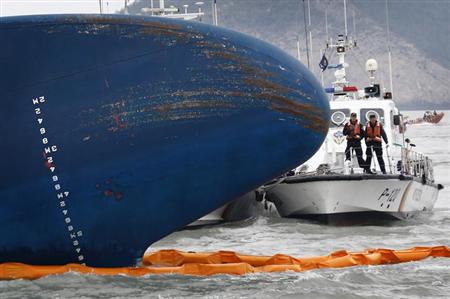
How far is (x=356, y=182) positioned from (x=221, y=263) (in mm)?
8627

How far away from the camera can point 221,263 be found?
42.4ft

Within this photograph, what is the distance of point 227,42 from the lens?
1088cm

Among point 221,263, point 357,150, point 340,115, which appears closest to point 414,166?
point 357,150

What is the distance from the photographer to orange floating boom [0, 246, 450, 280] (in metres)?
11.1

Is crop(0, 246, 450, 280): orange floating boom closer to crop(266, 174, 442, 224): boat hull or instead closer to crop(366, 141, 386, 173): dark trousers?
crop(266, 174, 442, 224): boat hull

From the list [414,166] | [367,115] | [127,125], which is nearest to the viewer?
[127,125]

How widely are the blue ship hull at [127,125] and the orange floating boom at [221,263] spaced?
14cm

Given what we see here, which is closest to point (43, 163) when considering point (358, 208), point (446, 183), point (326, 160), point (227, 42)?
point (227, 42)

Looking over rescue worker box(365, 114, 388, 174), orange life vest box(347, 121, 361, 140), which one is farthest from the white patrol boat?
orange life vest box(347, 121, 361, 140)

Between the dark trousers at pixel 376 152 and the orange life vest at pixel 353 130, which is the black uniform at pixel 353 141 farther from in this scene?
the dark trousers at pixel 376 152

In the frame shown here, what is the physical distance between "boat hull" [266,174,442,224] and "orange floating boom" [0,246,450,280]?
7154 millimetres

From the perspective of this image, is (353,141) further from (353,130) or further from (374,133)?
(374,133)

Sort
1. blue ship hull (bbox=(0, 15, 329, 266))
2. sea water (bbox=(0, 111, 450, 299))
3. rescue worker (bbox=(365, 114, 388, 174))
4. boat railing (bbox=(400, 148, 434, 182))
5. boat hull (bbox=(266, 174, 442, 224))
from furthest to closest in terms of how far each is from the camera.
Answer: boat railing (bbox=(400, 148, 434, 182))
rescue worker (bbox=(365, 114, 388, 174))
boat hull (bbox=(266, 174, 442, 224))
sea water (bbox=(0, 111, 450, 299))
blue ship hull (bbox=(0, 15, 329, 266))

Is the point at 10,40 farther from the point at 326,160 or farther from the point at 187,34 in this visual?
the point at 326,160
